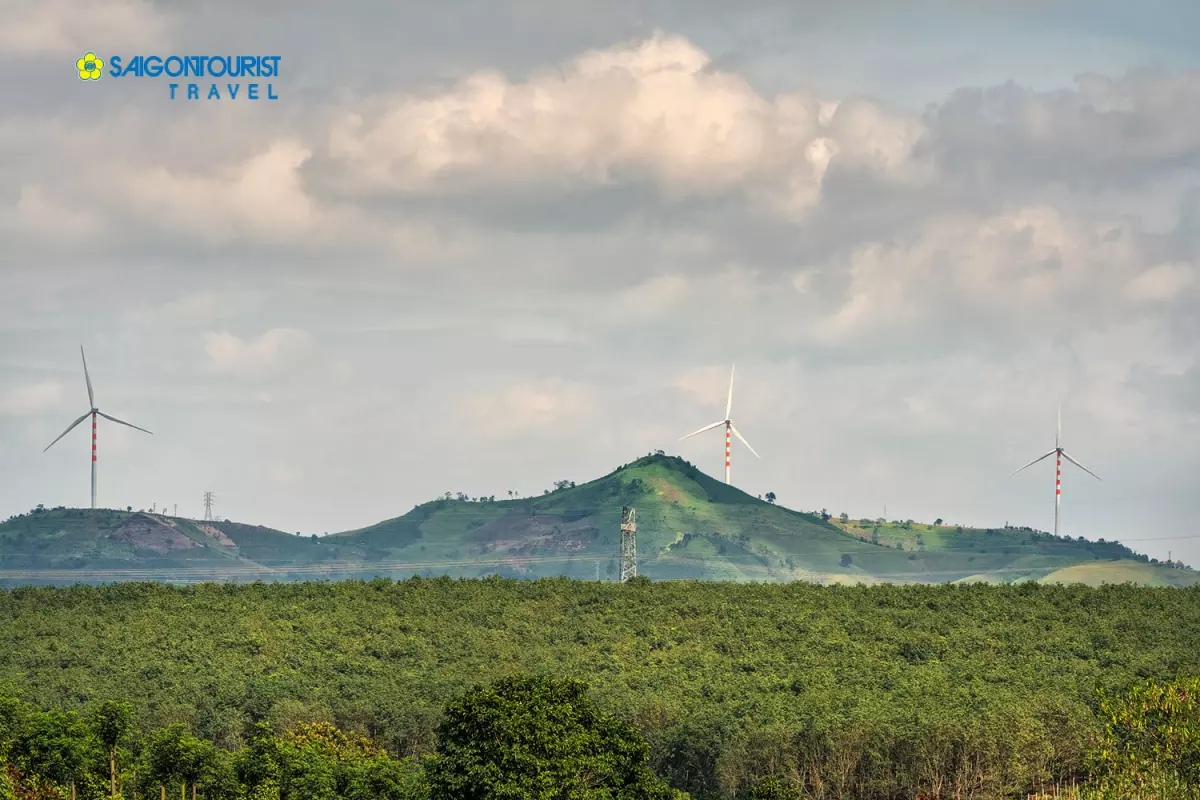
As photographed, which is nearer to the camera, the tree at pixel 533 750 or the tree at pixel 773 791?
the tree at pixel 533 750

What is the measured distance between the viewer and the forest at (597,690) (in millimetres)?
89875

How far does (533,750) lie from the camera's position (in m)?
85.7

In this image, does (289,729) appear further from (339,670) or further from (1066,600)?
Result: (1066,600)

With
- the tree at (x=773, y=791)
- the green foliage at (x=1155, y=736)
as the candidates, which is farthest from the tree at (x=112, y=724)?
the green foliage at (x=1155, y=736)

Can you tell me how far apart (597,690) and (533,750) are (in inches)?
1775

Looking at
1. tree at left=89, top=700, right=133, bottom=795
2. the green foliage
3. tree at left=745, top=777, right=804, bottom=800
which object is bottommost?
tree at left=745, top=777, right=804, bottom=800

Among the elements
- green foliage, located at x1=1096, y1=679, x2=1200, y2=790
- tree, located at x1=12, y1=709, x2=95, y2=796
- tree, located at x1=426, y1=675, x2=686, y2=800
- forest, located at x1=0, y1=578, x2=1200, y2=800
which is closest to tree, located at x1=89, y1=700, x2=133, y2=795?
forest, located at x1=0, y1=578, x2=1200, y2=800

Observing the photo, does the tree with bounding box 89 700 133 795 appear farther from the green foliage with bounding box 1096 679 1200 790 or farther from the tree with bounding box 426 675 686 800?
the green foliage with bounding box 1096 679 1200 790

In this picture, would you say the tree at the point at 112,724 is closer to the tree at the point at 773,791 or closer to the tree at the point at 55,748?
the tree at the point at 55,748

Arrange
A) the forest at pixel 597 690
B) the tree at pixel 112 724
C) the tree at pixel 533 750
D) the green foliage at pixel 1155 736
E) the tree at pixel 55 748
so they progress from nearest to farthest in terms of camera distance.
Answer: the tree at pixel 533 750 < the green foliage at pixel 1155 736 < the forest at pixel 597 690 < the tree at pixel 112 724 < the tree at pixel 55 748

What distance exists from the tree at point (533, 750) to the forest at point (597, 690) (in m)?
0.15

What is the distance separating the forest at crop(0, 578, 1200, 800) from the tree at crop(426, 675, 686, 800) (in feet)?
0.48

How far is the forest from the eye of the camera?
295 ft

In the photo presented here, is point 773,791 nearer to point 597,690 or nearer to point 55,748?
point 597,690
